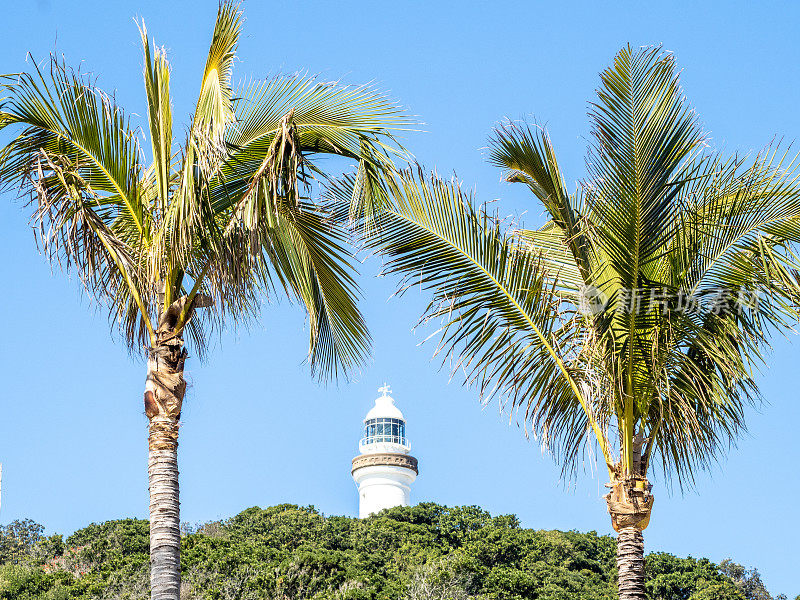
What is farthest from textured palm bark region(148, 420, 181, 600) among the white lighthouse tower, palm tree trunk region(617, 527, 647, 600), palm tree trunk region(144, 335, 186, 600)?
the white lighthouse tower

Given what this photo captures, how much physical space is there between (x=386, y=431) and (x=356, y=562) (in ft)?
80.8

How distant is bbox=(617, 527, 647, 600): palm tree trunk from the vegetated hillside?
18.8 m

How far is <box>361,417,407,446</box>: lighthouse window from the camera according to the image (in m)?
54.1

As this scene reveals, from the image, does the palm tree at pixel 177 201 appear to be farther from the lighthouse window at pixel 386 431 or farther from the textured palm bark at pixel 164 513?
the lighthouse window at pixel 386 431

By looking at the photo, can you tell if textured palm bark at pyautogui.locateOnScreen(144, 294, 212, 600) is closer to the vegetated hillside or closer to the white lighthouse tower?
the vegetated hillside

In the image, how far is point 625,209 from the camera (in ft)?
22.5

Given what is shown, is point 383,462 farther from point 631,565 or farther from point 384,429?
point 631,565

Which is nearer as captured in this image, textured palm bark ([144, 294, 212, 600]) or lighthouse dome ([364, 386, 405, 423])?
textured palm bark ([144, 294, 212, 600])

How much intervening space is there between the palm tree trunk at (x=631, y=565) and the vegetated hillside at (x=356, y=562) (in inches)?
739

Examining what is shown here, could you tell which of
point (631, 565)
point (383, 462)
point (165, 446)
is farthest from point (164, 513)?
point (383, 462)

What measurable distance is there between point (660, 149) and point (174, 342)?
3604 mm

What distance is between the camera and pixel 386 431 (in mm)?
54094

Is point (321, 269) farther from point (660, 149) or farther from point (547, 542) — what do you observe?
point (547, 542)

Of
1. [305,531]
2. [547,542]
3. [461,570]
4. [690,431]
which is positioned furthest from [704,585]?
[690,431]
